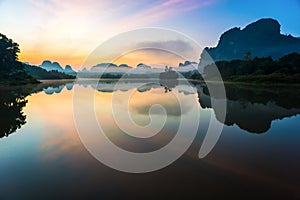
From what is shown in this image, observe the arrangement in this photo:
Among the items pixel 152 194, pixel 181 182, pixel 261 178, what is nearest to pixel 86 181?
pixel 152 194

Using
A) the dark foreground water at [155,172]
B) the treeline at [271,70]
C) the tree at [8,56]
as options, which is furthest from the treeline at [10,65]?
the treeline at [271,70]

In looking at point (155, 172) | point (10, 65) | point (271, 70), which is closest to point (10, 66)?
point (10, 65)

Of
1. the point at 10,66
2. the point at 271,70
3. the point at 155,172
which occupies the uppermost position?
the point at 271,70

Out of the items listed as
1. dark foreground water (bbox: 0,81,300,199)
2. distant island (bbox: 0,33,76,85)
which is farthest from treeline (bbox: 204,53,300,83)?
distant island (bbox: 0,33,76,85)

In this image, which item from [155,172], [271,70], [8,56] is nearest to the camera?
[155,172]

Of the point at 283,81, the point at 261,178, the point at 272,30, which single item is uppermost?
the point at 272,30

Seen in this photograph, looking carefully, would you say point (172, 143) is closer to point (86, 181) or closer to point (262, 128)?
point (86, 181)

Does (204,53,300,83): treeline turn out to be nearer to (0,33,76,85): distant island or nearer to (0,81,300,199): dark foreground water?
(0,81,300,199): dark foreground water

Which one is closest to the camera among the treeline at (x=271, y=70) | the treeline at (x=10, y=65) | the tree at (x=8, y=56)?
the treeline at (x=271, y=70)

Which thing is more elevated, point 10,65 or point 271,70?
point 271,70

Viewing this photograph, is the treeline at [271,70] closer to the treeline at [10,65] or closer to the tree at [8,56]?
the treeline at [10,65]

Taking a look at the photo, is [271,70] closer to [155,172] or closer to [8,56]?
[155,172]

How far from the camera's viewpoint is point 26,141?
8227mm

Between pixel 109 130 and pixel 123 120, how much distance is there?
2.03 m
